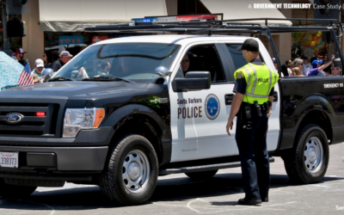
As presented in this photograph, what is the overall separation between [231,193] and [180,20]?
105 inches

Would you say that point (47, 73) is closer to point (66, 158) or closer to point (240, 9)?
point (66, 158)

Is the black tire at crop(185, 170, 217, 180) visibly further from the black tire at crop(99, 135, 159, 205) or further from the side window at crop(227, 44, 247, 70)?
the black tire at crop(99, 135, 159, 205)

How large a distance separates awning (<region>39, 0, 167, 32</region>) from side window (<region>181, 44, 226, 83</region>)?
462 inches

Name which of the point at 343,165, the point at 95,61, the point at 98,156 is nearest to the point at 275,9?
the point at 343,165

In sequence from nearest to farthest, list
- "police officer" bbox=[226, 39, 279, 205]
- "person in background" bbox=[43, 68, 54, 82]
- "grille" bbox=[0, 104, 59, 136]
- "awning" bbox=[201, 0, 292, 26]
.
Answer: "grille" bbox=[0, 104, 59, 136] → "police officer" bbox=[226, 39, 279, 205] → "person in background" bbox=[43, 68, 54, 82] → "awning" bbox=[201, 0, 292, 26]

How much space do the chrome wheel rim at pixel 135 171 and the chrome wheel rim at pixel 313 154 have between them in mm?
2889

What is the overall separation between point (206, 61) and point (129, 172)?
1907mm

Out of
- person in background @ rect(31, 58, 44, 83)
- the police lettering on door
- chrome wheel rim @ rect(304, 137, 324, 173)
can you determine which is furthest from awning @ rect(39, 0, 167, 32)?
the police lettering on door

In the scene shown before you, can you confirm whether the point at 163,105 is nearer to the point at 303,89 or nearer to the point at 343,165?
the point at 303,89

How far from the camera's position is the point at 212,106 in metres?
7.77

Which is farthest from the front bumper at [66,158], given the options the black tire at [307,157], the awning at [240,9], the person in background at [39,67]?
the awning at [240,9]

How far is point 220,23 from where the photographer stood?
891 cm

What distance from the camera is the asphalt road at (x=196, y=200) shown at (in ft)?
22.2

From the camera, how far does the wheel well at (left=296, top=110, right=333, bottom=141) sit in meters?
Answer: 9.12
